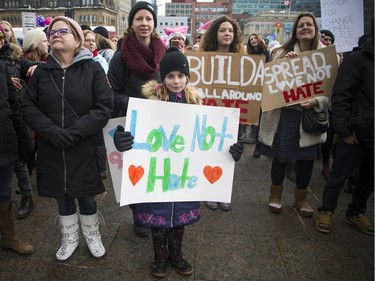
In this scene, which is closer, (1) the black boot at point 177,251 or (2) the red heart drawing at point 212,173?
(2) the red heart drawing at point 212,173

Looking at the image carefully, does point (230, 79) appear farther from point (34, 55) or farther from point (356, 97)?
point (34, 55)

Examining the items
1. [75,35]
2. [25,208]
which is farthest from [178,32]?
[25,208]

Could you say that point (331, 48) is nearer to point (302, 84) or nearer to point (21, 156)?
point (302, 84)

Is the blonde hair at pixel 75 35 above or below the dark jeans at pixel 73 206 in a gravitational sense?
above

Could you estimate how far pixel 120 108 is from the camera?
256 cm

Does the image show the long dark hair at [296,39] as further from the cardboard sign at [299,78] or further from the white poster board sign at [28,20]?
the white poster board sign at [28,20]

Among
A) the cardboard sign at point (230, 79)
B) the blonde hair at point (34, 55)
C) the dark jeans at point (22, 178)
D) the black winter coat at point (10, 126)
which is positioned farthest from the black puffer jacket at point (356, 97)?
the blonde hair at point (34, 55)

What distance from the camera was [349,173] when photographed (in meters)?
2.85

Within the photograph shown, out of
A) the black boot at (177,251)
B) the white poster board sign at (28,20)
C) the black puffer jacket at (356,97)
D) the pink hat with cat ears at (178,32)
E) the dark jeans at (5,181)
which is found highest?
the white poster board sign at (28,20)

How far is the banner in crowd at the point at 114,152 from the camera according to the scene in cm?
238

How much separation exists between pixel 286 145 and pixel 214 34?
1.37m

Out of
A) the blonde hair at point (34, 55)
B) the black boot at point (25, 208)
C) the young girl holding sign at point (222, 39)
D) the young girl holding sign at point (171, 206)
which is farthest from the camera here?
the blonde hair at point (34, 55)

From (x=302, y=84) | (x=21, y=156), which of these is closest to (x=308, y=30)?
(x=302, y=84)

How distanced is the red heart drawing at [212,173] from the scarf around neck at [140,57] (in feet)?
3.08
